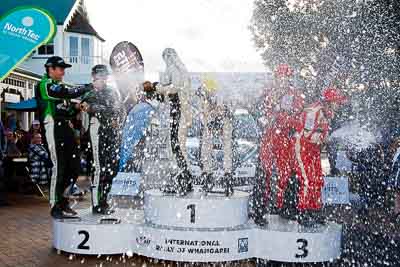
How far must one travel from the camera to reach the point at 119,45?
1186cm

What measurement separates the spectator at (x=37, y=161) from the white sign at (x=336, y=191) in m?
5.42

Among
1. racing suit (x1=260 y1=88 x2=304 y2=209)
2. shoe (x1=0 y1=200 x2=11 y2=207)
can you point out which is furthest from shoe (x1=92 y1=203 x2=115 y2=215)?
shoe (x1=0 y1=200 x2=11 y2=207)

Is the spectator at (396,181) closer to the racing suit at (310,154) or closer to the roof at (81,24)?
the racing suit at (310,154)

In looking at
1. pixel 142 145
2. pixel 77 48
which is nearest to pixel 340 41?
pixel 142 145

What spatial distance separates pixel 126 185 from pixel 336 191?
3.76 metres

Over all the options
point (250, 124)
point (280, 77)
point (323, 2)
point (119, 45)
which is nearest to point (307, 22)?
point (323, 2)

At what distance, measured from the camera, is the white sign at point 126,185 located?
9773mm

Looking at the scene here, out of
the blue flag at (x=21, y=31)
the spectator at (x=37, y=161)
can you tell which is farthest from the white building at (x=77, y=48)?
the blue flag at (x=21, y=31)

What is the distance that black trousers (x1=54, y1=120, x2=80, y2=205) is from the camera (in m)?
6.01

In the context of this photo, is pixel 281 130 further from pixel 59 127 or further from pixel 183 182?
pixel 59 127

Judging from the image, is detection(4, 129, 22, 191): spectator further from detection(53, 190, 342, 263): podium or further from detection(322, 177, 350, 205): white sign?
detection(322, 177, 350, 205): white sign

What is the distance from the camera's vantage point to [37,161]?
10.8 m

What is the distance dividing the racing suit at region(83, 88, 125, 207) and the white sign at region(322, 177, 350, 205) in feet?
13.4

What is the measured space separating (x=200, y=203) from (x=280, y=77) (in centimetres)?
166
